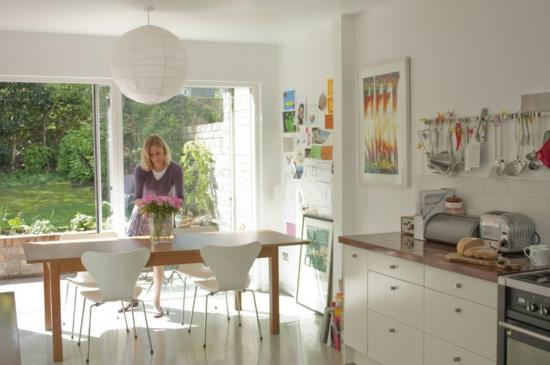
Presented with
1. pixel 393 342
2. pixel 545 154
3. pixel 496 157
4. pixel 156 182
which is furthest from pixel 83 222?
pixel 545 154

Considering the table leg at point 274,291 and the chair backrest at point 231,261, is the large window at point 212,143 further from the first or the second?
the chair backrest at point 231,261

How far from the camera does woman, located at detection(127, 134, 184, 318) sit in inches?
220

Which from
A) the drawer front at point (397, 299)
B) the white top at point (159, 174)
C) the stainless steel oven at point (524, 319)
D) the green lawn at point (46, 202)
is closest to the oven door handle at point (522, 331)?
the stainless steel oven at point (524, 319)

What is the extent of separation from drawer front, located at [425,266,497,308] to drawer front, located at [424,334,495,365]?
27 cm

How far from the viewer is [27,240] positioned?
22.5 ft

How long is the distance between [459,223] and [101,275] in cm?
230

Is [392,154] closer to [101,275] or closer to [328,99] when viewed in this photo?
[328,99]

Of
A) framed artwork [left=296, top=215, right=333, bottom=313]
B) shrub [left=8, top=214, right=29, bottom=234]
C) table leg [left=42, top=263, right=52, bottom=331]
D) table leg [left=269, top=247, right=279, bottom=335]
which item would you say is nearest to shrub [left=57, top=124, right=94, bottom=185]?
shrub [left=8, top=214, right=29, bottom=234]

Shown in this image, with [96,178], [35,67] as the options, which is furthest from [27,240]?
[35,67]

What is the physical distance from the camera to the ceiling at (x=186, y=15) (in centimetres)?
464

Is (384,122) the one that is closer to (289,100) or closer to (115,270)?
(289,100)

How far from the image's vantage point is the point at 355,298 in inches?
165

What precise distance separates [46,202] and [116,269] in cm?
283

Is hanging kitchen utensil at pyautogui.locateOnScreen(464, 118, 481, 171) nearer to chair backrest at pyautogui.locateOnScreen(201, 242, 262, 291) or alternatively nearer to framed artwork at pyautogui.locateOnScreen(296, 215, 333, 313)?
chair backrest at pyautogui.locateOnScreen(201, 242, 262, 291)
